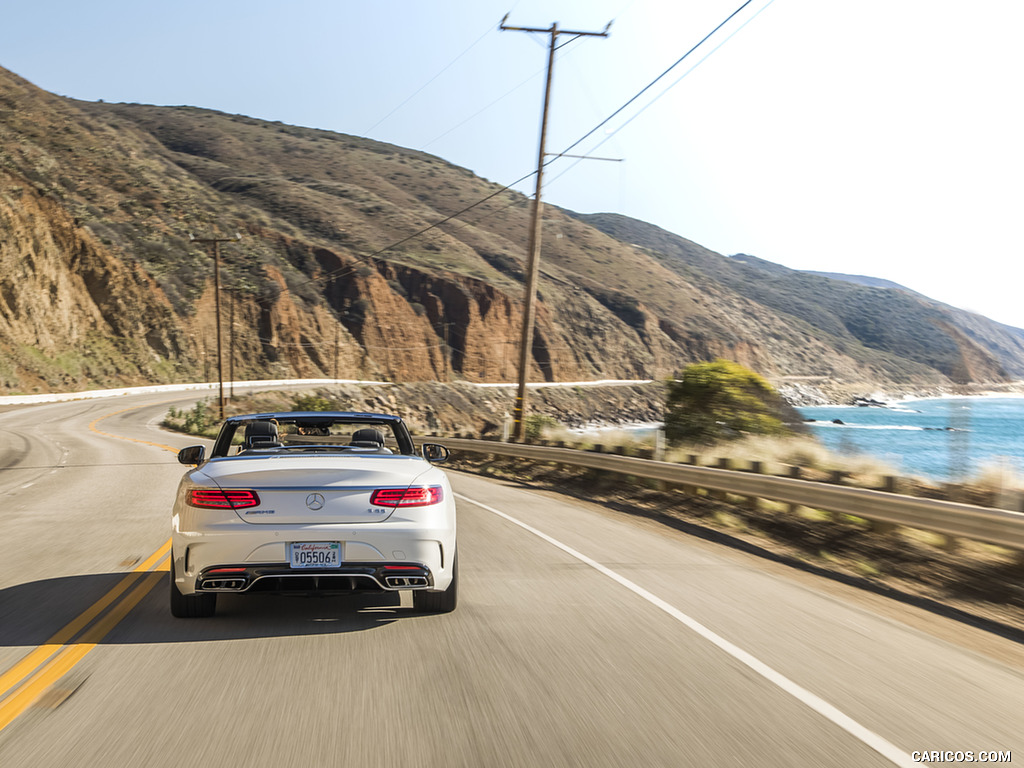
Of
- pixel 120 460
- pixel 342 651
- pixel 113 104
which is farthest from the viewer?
pixel 113 104

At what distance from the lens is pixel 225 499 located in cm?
550

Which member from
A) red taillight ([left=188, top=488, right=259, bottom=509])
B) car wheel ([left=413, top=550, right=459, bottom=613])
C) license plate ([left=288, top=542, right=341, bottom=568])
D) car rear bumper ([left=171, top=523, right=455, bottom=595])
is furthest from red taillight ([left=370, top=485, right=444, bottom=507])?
red taillight ([left=188, top=488, right=259, bottom=509])

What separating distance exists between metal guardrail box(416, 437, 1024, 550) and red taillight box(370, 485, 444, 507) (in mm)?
5192

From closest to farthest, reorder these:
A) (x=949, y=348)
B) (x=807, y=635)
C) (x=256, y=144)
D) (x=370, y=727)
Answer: (x=370, y=727), (x=807, y=635), (x=949, y=348), (x=256, y=144)

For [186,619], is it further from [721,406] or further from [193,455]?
[721,406]

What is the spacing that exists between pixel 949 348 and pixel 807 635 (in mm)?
16303

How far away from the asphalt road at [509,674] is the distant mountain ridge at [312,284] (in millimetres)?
22965

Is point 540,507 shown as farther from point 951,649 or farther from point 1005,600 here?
point 951,649

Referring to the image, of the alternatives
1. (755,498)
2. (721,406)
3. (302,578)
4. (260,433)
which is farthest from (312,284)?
(302,578)

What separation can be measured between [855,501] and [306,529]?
673 centimetres

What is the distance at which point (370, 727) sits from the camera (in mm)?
3951

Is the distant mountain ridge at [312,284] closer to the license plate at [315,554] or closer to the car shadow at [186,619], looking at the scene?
the car shadow at [186,619]

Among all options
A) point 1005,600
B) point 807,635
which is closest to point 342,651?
point 807,635

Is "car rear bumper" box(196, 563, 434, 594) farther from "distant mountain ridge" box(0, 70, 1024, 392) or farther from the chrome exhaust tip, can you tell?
"distant mountain ridge" box(0, 70, 1024, 392)
